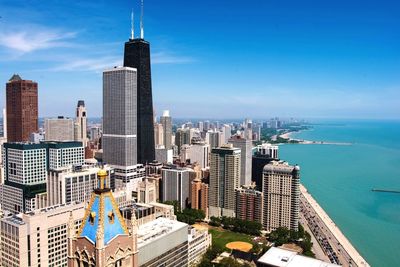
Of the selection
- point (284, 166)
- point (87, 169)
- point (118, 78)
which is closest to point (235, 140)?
point (284, 166)

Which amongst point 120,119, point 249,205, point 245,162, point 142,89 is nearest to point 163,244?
point 249,205

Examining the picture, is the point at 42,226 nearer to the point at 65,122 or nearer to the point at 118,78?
the point at 118,78

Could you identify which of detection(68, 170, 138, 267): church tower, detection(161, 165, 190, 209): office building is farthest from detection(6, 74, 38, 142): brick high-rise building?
detection(68, 170, 138, 267): church tower

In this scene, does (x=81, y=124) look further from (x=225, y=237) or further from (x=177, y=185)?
(x=225, y=237)

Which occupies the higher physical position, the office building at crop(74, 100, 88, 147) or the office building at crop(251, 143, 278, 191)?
the office building at crop(74, 100, 88, 147)

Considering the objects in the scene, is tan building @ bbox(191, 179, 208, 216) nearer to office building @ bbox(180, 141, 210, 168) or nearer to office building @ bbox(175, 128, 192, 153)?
office building @ bbox(180, 141, 210, 168)

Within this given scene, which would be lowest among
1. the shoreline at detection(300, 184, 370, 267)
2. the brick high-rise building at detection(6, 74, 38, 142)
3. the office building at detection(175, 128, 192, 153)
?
the shoreline at detection(300, 184, 370, 267)

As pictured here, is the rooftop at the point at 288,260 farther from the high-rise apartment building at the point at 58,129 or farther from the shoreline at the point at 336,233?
the high-rise apartment building at the point at 58,129
